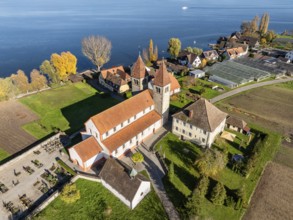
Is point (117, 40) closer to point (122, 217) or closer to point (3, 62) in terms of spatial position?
point (3, 62)

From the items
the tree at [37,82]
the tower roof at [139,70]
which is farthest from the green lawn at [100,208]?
the tree at [37,82]

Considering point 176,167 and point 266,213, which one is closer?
point 266,213

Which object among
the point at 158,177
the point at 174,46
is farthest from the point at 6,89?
the point at 174,46

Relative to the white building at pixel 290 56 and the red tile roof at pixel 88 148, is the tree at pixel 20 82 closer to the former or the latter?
the red tile roof at pixel 88 148

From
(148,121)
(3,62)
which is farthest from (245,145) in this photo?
(3,62)

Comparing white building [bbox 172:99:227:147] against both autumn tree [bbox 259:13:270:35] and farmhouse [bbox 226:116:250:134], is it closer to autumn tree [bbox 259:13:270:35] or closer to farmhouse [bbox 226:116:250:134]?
farmhouse [bbox 226:116:250:134]

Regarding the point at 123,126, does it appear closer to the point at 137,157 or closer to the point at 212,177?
the point at 137,157

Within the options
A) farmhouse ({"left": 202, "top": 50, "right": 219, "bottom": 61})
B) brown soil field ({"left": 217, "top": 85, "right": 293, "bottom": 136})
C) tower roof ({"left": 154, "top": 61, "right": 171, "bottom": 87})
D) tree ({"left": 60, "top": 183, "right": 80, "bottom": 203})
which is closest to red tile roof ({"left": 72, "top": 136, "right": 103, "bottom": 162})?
tree ({"left": 60, "top": 183, "right": 80, "bottom": 203})
